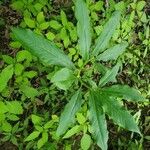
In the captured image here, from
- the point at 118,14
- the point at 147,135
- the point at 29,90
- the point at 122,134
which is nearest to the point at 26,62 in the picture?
the point at 29,90

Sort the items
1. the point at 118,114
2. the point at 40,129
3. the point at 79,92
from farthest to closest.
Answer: the point at 40,129
the point at 79,92
the point at 118,114

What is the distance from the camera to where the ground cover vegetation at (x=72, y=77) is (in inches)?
58.0

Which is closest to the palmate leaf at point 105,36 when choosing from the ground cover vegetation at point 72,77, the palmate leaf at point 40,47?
the ground cover vegetation at point 72,77

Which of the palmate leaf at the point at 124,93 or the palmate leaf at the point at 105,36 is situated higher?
the palmate leaf at the point at 105,36

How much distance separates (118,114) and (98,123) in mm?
98

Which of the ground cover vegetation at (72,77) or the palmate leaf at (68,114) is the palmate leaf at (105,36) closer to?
the ground cover vegetation at (72,77)

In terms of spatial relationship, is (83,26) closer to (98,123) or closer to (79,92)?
(79,92)

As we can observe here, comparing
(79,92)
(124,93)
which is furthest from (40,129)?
(124,93)

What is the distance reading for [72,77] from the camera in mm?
1503

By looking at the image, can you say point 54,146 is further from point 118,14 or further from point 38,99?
point 118,14

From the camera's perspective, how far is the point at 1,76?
174cm

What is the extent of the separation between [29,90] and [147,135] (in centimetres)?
125

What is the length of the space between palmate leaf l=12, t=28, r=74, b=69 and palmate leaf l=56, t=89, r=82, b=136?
0.18 meters

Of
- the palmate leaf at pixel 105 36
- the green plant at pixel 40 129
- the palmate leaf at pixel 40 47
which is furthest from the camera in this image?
the green plant at pixel 40 129
